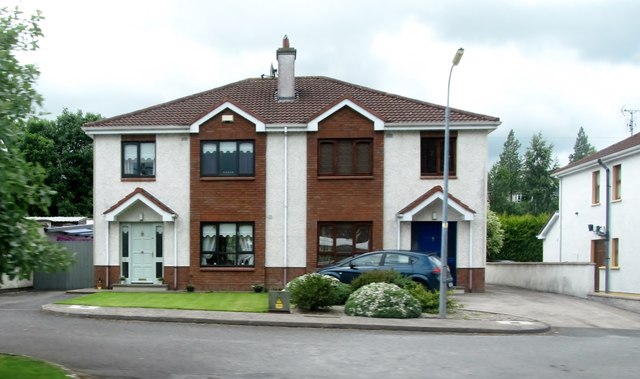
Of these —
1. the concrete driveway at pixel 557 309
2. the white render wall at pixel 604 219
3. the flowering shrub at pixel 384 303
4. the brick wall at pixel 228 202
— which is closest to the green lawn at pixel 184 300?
the brick wall at pixel 228 202

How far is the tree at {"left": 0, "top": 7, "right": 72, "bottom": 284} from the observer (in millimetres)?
7879

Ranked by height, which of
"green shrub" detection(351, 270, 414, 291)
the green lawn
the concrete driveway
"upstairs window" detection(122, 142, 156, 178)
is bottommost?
the concrete driveway

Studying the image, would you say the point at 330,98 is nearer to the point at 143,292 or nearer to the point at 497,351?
the point at 143,292

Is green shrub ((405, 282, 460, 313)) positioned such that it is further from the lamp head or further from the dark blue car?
the lamp head

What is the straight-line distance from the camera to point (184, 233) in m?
24.6

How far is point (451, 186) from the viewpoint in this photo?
24.0 meters

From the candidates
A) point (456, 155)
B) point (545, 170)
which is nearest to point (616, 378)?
point (456, 155)

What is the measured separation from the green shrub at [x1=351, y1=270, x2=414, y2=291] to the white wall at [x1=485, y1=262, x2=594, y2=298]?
849 centimetres

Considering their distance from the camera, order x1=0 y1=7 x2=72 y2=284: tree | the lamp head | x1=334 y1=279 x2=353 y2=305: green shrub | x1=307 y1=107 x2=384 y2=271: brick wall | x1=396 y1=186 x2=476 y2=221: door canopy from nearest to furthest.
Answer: x1=0 y1=7 x2=72 y2=284: tree, the lamp head, x1=334 y1=279 x2=353 y2=305: green shrub, x1=396 y1=186 x2=476 y2=221: door canopy, x1=307 y1=107 x2=384 y2=271: brick wall

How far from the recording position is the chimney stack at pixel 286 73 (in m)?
26.3

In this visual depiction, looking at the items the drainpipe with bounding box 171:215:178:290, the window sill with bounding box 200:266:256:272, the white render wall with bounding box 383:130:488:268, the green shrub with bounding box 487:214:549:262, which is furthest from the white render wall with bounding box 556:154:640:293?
the drainpipe with bounding box 171:215:178:290

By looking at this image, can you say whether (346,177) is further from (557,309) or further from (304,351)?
(304,351)

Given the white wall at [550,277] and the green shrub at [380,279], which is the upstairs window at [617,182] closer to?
the white wall at [550,277]

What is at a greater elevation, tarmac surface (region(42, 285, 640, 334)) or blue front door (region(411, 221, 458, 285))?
blue front door (region(411, 221, 458, 285))
